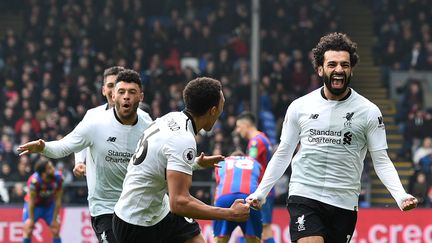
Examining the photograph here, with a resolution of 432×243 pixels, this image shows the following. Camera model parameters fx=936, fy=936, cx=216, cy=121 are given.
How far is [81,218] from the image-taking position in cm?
1424

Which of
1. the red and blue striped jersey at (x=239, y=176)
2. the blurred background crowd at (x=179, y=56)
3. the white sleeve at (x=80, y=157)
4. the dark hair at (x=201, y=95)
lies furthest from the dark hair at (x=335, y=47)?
the blurred background crowd at (x=179, y=56)

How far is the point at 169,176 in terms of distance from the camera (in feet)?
19.1

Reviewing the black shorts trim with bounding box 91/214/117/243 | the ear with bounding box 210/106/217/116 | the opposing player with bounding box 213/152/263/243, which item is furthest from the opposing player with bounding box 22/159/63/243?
the ear with bounding box 210/106/217/116

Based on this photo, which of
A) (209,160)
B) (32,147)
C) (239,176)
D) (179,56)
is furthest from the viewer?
(179,56)

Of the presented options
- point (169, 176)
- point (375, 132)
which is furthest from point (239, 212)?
point (375, 132)

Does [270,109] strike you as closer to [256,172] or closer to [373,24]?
[373,24]

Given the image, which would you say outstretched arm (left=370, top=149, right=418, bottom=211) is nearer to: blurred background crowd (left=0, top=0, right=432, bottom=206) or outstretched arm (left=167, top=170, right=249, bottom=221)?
outstretched arm (left=167, top=170, right=249, bottom=221)

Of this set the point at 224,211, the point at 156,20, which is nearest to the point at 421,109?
the point at 156,20

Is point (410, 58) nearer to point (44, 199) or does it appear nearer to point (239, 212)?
point (44, 199)

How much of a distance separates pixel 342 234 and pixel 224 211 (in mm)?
1457

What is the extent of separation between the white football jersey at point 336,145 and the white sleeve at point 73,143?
175 centimetres

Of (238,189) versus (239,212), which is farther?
(238,189)

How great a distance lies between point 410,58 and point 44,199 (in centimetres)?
1022

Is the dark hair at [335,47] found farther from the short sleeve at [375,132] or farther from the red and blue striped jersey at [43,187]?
the red and blue striped jersey at [43,187]
